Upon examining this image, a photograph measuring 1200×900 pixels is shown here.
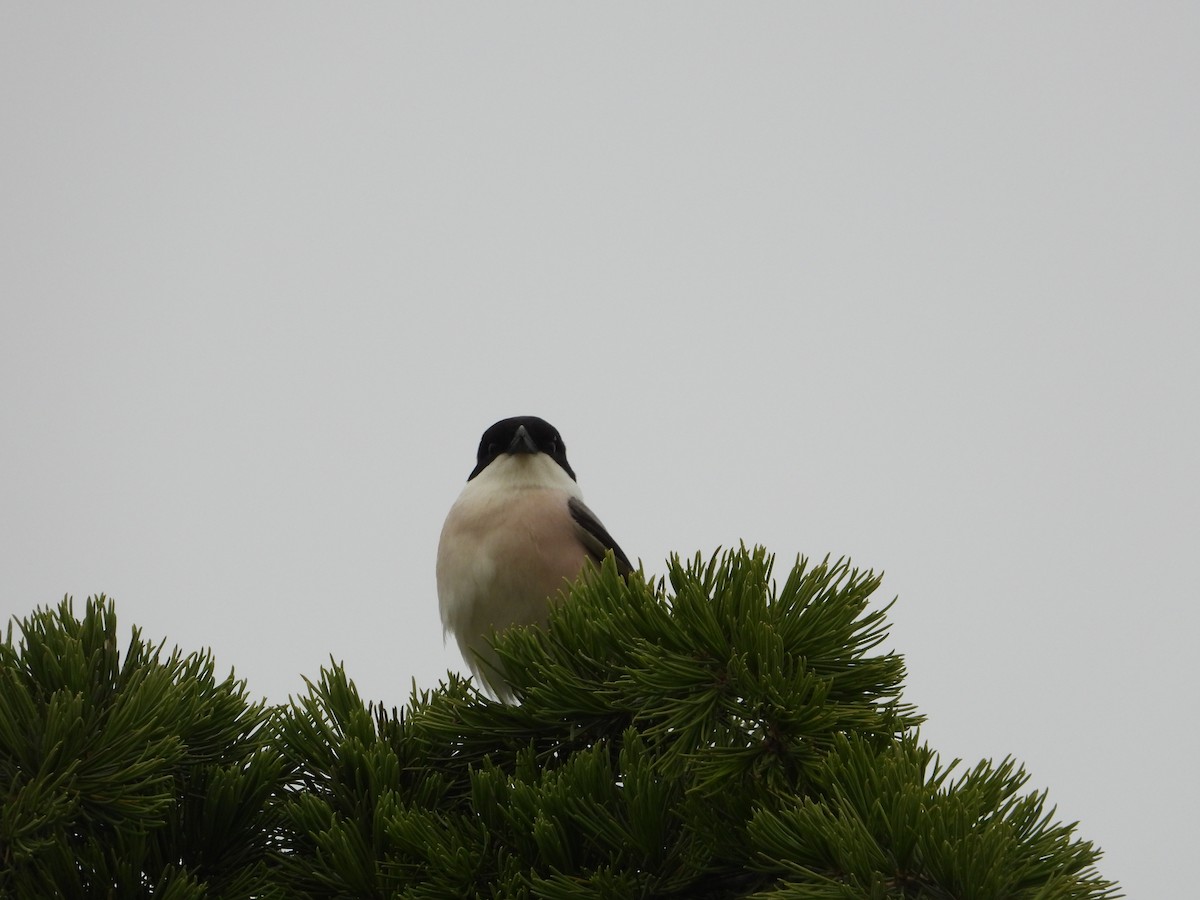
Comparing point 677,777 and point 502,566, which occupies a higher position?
point 502,566

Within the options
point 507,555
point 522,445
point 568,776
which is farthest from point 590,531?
point 568,776

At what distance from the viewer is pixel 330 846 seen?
202cm

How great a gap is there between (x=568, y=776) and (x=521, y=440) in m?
3.97

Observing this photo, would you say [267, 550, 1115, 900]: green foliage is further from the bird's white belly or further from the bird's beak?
the bird's beak

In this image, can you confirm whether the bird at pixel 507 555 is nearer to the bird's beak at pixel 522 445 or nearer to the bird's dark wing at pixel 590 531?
the bird's dark wing at pixel 590 531

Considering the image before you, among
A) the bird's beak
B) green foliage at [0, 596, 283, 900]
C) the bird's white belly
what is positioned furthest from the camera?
the bird's beak

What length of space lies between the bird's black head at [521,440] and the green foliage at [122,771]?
12.1 ft

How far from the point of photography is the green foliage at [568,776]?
5.83 ft

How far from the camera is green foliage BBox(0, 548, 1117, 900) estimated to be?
178cm

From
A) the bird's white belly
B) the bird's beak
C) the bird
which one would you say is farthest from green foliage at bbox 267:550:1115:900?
the bird's beak

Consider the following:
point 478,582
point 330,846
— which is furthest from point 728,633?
point 478,582

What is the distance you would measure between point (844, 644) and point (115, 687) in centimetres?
139

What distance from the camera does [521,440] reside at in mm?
5945

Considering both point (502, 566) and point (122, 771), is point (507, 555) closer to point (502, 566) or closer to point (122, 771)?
point (502, 566)
